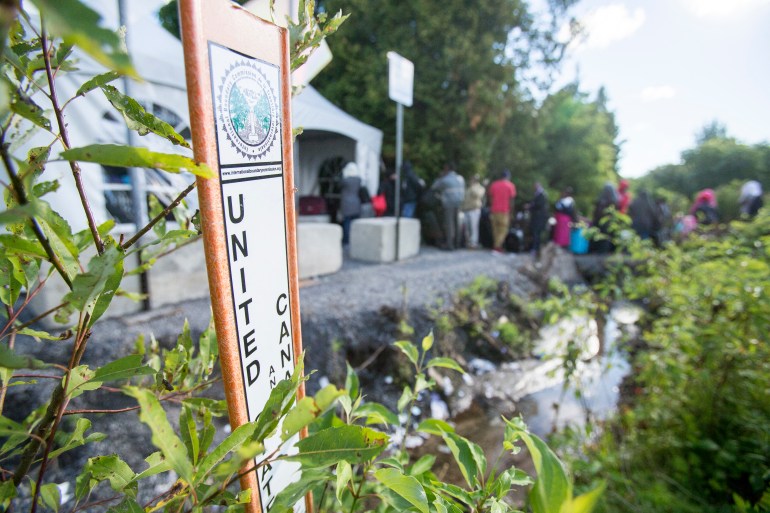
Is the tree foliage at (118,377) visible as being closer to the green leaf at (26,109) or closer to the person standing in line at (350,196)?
the green leaf at (26,109)

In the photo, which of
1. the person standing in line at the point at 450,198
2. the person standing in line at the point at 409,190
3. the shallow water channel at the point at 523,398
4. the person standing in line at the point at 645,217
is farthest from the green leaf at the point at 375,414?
the person standing in line at the point at 645,217

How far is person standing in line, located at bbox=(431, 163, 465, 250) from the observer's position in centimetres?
721

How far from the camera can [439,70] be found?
29.9 ft

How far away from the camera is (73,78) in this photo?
3373 millimetres

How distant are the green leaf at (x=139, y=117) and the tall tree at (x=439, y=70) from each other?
8977 mm

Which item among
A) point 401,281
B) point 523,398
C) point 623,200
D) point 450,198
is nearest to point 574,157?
point 623,200

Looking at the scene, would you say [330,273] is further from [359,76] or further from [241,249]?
[359,76]

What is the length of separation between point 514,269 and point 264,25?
602cm

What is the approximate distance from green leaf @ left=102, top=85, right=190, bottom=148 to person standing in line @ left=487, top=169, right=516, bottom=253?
7436 millimetres

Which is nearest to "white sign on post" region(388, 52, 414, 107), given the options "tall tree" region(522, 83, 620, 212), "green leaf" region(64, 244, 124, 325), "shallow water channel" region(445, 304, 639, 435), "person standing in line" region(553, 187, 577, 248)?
"shallow water channel" region(445, 304, 639, 435)

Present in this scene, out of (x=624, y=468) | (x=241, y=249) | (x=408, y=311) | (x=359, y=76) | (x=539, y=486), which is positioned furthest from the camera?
(x=359, y=76)

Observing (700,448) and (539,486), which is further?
(700,448)

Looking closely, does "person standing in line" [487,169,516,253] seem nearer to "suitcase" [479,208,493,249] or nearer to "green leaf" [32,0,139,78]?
"suitcase" [479,208,493,249]

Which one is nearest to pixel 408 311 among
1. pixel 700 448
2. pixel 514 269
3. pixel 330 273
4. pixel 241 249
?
pixel 330 273
